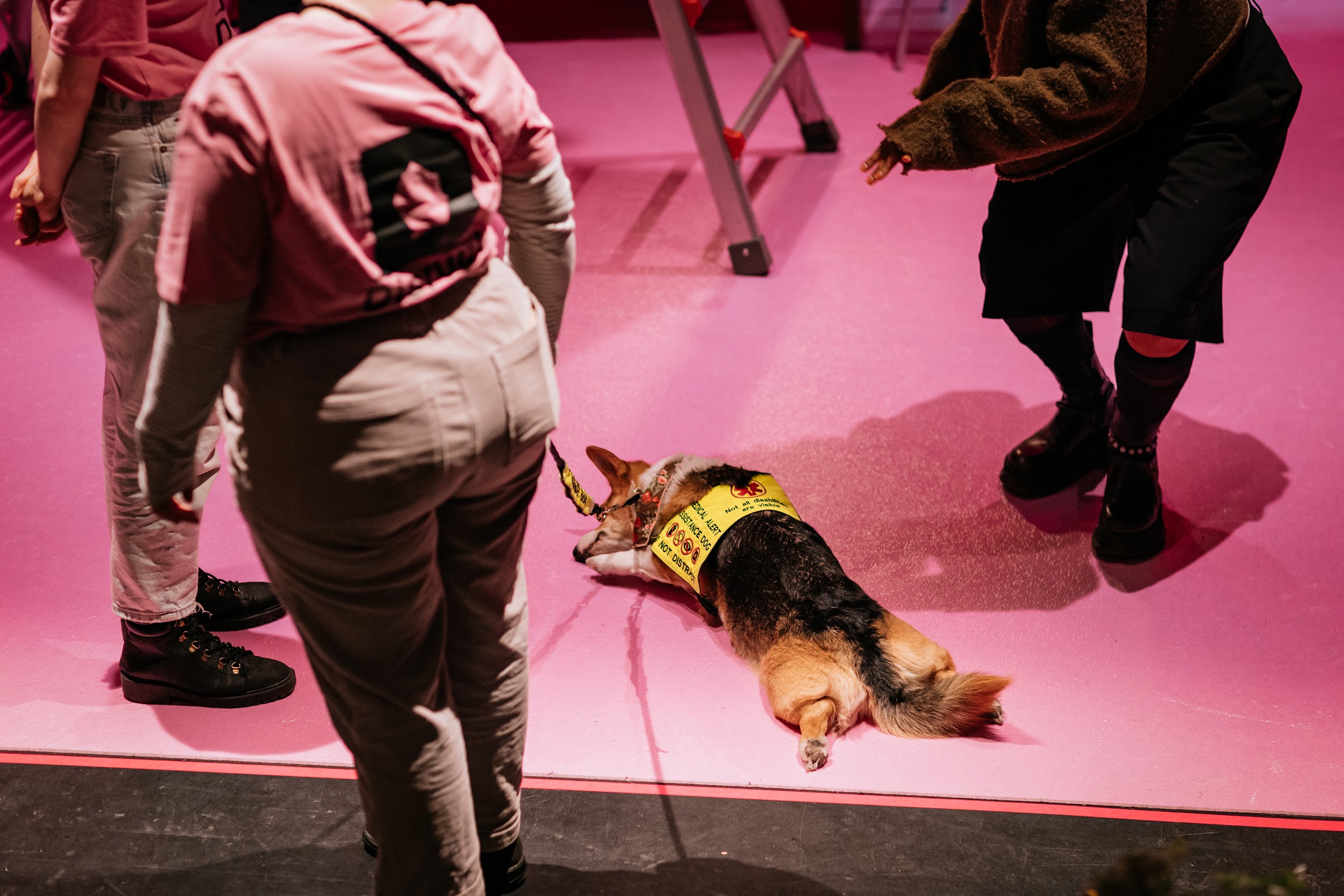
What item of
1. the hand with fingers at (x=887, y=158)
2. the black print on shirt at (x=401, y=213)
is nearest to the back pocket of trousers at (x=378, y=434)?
the black print on shirt at (x=401, y=213)

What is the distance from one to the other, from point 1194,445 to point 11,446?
3.07 m

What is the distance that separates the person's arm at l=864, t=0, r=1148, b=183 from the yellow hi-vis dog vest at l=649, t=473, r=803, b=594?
2.26 feet

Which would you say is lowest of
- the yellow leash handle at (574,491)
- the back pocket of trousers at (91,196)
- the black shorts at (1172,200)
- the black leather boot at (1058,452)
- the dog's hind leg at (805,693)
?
the black leather boot at (1058,452)

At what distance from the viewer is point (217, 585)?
242 centimetres

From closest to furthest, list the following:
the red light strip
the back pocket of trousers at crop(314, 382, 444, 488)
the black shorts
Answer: the back pocket of trousers at crop(314, 382, 444, 488) → the red light strip → the black shorts

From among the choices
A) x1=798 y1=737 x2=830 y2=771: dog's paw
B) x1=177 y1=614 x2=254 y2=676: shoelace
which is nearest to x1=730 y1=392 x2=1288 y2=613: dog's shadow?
x1=798 y1=737 x2=830 y2=771: dog's paw

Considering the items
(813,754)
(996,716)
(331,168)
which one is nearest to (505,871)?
(813,754)

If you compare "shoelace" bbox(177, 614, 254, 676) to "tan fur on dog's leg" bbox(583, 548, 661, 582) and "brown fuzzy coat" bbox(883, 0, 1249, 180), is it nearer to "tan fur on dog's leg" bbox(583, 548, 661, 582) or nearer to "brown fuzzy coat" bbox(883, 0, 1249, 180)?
"tan fur on dog's leg" bbox(583, 548, 661, 582)

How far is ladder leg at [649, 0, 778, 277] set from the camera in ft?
11.7

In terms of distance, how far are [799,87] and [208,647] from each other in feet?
10.1

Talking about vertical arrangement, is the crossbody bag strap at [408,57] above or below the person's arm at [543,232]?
above

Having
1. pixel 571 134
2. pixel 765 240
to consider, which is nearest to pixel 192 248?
pixel 765 240

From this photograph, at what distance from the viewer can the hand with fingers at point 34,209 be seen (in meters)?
1.81

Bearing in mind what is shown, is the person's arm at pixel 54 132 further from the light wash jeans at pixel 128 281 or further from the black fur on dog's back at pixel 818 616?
the black fur on dog's back at pixel 818 616
